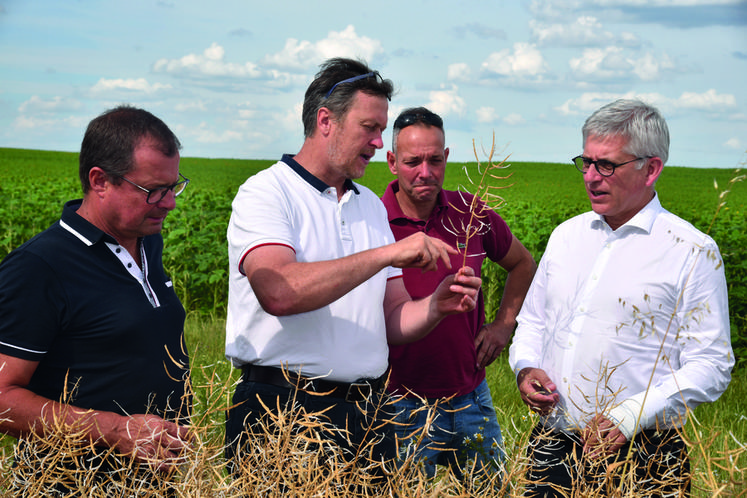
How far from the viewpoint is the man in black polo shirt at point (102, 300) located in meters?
1.97

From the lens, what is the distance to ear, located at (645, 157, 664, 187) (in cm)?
254

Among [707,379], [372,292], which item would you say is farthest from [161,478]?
[707,379]

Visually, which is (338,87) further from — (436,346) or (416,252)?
(436,346)

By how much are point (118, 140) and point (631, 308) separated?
196 centimetres

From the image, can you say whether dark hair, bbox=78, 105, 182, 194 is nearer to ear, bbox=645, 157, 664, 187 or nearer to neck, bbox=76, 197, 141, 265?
neck, bbox=76, 197, 141, 265

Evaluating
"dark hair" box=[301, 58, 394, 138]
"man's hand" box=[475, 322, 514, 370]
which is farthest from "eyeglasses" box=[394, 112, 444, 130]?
"man's hand" box=[475, 322, 514, 370]

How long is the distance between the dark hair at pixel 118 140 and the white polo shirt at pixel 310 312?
355 mm

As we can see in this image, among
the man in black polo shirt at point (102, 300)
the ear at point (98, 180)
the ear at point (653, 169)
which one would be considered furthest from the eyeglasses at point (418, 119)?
the ear at point (98, 180)

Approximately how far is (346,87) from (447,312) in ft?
3.21

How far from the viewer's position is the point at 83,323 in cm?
211

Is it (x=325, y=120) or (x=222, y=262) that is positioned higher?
(x=325, y=120)

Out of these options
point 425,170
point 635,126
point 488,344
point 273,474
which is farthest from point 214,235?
point 273,474

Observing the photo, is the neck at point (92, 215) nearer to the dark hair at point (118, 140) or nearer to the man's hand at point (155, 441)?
the dark hair at point (118, 140)

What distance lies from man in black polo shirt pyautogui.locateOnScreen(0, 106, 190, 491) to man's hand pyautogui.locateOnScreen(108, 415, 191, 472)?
0.03 meters
